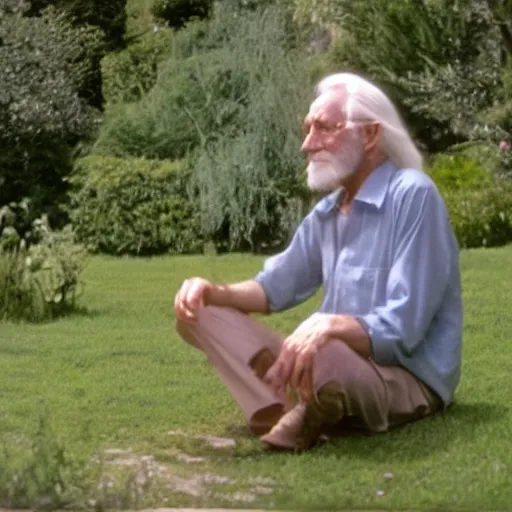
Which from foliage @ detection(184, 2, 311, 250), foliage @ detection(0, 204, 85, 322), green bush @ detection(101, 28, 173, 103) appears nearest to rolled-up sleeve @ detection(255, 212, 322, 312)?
foliage @ detection(0, 204, 85, 322)

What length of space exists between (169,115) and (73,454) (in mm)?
14357

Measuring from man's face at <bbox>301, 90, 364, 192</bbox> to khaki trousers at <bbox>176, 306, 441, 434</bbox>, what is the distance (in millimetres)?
681

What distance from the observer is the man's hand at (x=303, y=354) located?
19.7ft

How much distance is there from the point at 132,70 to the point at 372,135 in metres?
18.9

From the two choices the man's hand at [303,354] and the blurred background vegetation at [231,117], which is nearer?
the man's hand at [303,354]

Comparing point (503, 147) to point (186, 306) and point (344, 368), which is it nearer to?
point (186, 306)

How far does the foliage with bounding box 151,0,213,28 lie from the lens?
92.8ft

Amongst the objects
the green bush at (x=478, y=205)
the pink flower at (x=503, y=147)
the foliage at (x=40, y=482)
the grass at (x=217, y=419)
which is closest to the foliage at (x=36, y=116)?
the green bush at (x=478, y=205)

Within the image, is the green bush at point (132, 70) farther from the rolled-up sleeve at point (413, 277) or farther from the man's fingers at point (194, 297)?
the rolled-up sleeve at point (413, 277)

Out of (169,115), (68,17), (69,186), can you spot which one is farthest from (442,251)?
(68,17)

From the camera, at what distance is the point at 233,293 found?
22.0 feet

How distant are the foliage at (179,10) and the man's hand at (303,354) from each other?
880 inches

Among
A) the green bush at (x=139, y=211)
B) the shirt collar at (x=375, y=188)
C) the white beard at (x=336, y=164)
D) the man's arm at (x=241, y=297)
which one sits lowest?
the green bush at (x=139, y=211)

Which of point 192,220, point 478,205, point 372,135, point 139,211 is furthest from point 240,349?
point 139,211
